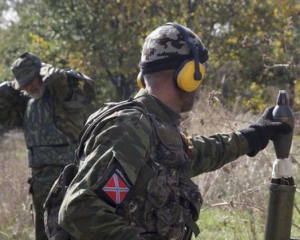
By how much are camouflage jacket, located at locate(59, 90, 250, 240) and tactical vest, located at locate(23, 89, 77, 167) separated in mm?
2900

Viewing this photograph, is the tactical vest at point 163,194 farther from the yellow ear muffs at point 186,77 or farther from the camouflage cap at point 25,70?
the camouflage cap at point 25,70

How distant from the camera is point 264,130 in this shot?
3283 millimetres

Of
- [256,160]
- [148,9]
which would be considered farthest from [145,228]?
[148,9]

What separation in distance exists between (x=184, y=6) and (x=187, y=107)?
1178 cm

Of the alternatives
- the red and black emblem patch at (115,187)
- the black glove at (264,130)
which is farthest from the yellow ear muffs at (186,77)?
the black glove at (264,130)

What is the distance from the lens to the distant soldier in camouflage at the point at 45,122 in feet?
18.2

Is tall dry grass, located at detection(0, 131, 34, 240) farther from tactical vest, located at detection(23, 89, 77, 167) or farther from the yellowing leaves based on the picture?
the yellowing leaves

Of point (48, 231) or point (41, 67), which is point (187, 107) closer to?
point (48, 231)

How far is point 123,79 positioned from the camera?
1515 cm

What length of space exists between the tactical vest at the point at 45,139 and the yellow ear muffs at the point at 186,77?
2972 millimetres

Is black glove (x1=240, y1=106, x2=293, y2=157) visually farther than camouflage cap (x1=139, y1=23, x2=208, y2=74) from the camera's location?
Yes

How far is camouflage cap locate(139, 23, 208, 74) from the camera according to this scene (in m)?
2.74

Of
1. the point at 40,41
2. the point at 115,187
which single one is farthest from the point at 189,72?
the point at 40,41

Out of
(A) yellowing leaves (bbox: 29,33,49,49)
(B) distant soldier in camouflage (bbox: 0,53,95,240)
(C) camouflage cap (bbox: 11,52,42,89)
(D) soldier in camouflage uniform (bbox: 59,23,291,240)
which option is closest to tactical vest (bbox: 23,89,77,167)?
(B) distant soldier in camouflage (bbox: 0,53,95,240)
